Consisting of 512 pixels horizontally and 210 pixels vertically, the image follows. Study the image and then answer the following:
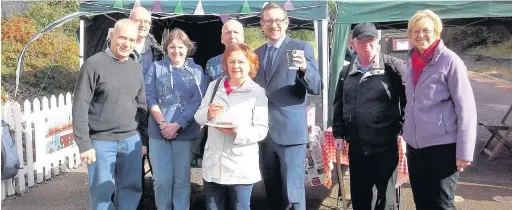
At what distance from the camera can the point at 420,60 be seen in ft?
9.01

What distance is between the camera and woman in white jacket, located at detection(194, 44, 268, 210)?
2.80m

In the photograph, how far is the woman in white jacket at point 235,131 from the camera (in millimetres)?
2803

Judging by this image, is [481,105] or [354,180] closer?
[354,180]

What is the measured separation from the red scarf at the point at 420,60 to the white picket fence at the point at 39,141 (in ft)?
13.2

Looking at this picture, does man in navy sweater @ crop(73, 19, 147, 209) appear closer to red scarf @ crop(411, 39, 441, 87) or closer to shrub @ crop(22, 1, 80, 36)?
red scarf @ crop(411, 39, 441, 87)

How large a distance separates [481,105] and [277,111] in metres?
11.4

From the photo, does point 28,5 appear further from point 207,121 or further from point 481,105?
point 207,121

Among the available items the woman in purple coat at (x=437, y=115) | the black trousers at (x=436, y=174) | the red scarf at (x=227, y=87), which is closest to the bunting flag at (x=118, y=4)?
the red scarf at (x=227, y=87)

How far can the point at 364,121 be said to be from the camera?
306 cm

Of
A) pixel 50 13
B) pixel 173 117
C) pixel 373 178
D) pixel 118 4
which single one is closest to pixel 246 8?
pixel 118 4

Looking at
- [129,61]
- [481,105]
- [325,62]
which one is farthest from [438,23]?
[481,105]

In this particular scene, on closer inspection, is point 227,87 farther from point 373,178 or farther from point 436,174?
point 436,174

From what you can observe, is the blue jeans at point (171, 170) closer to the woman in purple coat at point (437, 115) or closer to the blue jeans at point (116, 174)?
the blue jeans at point (116, 174)

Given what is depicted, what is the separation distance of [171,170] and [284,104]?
921 millimetres
